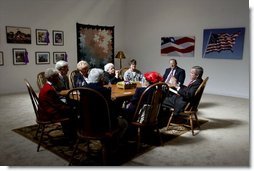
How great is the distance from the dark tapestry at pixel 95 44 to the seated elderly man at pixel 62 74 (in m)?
3.85

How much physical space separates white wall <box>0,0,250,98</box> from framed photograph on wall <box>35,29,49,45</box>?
109mm

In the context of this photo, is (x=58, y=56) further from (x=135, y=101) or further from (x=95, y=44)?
(x=135, y=101)

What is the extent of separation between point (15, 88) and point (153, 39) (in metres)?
4.37

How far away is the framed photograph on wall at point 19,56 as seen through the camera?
6.34 metres

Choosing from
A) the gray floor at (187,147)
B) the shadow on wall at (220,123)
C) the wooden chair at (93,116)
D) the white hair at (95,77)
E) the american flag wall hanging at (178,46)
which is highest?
the american flag wall hanging at (178,46)

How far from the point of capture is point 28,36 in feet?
21.3

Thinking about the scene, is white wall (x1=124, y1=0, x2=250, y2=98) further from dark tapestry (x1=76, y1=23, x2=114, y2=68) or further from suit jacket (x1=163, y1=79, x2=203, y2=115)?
suit jacket (x1=163, y1=79, x2=203, y2=115)

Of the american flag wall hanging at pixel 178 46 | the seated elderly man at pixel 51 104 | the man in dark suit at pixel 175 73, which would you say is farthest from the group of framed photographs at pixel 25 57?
the seated elderly man at pixel 51 104

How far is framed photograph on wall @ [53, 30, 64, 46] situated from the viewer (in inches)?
275

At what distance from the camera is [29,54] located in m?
6.59

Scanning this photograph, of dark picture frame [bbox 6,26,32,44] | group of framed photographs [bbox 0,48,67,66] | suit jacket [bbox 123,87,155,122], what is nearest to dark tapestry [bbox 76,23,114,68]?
Result: group of framed photographs [bbox 0,48,67,66]

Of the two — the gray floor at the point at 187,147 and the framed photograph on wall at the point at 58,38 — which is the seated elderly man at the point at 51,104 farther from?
the framed photograph on wall at the point at 58,38

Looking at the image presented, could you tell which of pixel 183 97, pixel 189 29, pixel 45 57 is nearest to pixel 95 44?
pixel 45 57

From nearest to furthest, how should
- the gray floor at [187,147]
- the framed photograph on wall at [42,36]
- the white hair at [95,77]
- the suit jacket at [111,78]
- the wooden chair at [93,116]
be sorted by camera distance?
1. the wooden chair at [93,116]
2. the white hair at [95,77]
3. the gray floor at [187,147]
4. the suit jacket at [111,78]
5. the framed photograph on wall at [42,36]
